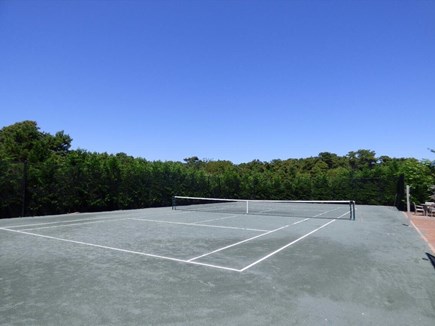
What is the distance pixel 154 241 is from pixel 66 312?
5338 mm

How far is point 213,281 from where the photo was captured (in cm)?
551

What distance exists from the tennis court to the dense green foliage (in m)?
6.94

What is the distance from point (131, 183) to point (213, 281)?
17.7 meters

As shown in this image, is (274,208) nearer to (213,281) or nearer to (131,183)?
(131,183)

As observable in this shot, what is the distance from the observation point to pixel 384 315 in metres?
4.15

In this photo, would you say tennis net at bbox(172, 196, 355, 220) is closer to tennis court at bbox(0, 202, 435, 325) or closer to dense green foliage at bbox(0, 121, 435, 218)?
dense green foliage at bbox(0, 121, 435, 218)

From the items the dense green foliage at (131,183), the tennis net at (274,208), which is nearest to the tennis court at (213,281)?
the dense green foliage at (131,183)

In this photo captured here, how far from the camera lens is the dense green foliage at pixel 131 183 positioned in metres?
16.8

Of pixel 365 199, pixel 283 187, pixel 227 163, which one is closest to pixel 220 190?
pixel 283 187

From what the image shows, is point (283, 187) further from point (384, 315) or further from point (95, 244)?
point (384, 315)

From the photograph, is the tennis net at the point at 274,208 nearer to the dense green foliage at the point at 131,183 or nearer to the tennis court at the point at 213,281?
the dense green foliage at the point at 131,183

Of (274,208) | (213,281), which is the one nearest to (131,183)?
(274,208)

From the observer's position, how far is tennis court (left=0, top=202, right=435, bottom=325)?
161 inches

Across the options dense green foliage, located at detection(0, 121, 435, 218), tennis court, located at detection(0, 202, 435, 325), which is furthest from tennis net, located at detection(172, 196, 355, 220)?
tennis court, located at detection(0, 202, 435, 325)
